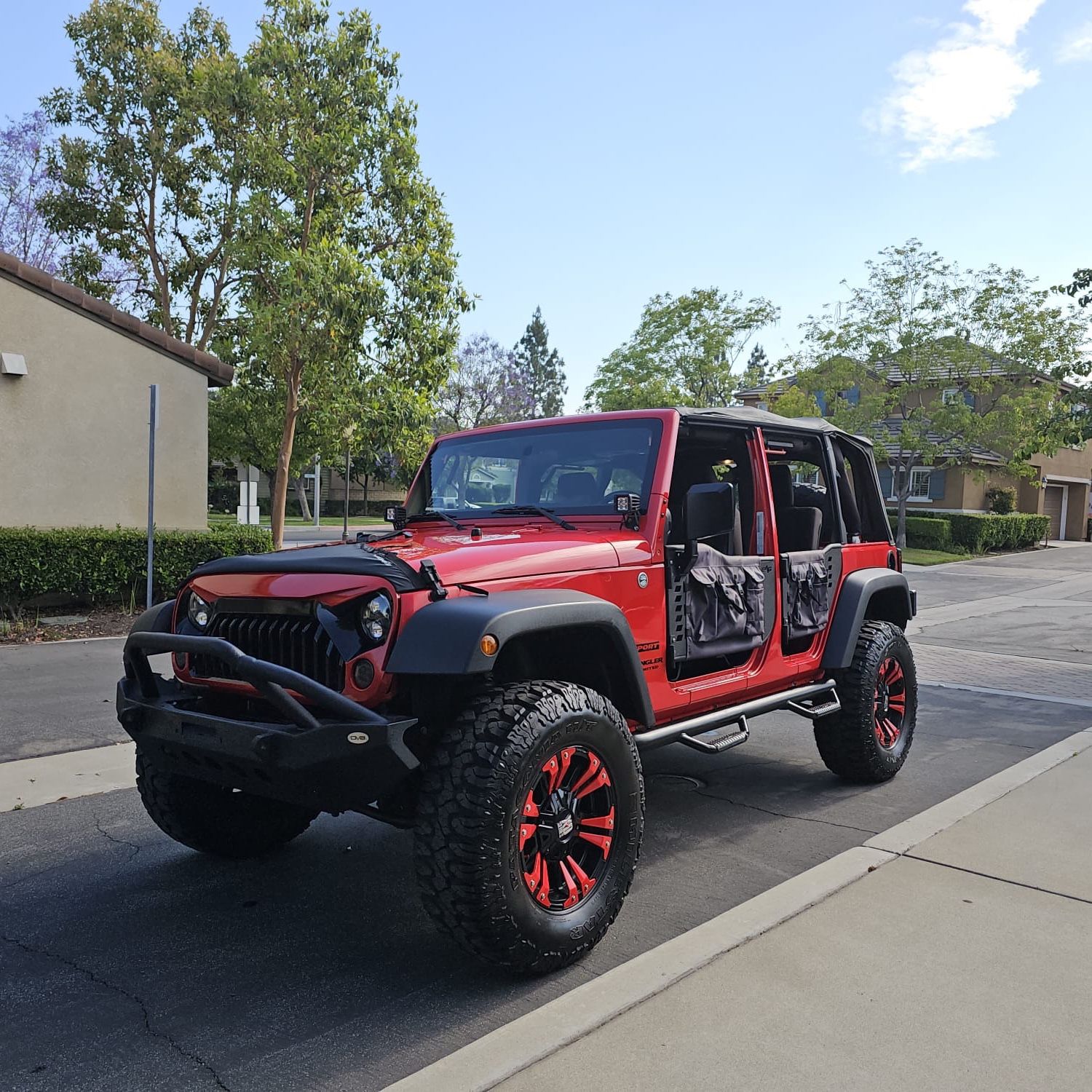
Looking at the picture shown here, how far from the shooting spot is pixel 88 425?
43.9 ft

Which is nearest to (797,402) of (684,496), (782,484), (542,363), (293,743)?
(782,484)

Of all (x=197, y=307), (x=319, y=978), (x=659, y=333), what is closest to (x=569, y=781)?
(x=319, y=978)

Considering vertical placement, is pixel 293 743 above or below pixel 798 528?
below

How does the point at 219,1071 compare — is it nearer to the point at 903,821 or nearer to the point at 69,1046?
the point at 69,1046

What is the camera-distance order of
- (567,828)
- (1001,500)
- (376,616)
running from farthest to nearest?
1. (1001,500)
2. (567,828)
3. (376,616)

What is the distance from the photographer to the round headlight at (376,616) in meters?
3.15

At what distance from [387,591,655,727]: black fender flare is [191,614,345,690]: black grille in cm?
28

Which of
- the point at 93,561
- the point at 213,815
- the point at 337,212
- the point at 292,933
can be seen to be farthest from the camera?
the point at 337,212

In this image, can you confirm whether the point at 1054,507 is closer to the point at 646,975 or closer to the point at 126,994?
the point at 646,975

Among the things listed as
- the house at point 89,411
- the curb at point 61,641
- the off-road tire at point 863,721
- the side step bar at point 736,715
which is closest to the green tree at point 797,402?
the house at point 89,411

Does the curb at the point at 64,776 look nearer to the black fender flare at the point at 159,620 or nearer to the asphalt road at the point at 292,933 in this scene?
the asphalt road at the point at 292,933

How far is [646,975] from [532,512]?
6.69 feet

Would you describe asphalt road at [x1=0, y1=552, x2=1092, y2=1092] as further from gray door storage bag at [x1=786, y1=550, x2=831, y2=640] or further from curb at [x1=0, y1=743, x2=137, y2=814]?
gray door storage bag at [x1=786, y1=550, x2=831, y2=640]

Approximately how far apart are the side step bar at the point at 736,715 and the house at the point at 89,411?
11274mm
